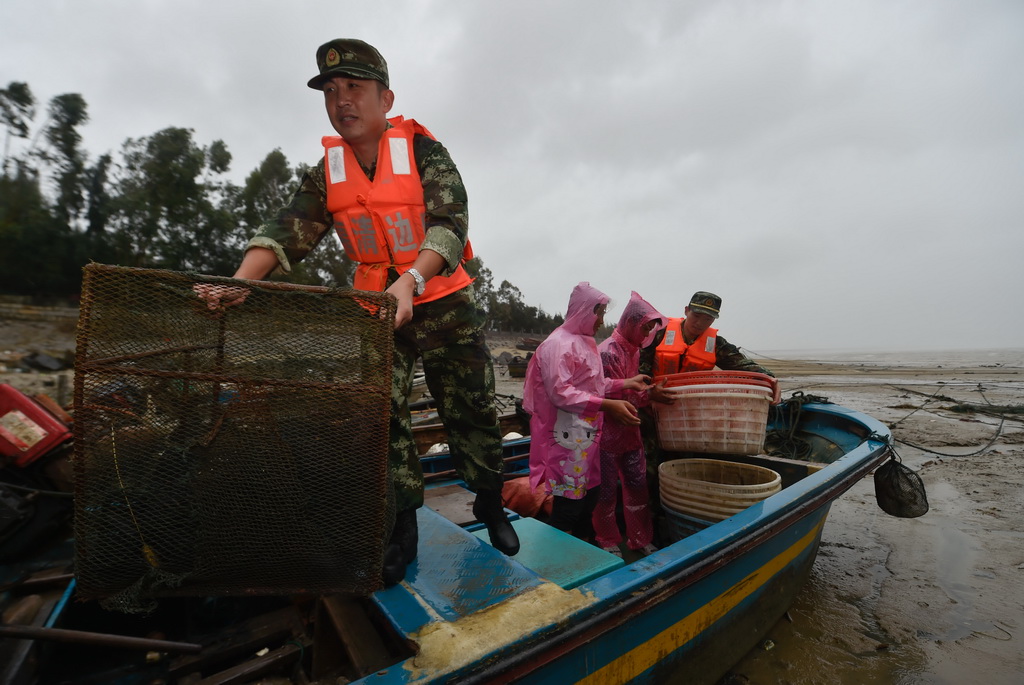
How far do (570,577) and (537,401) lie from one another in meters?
1.41

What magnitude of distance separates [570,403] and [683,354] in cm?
216

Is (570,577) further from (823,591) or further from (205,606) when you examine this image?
(823,591)

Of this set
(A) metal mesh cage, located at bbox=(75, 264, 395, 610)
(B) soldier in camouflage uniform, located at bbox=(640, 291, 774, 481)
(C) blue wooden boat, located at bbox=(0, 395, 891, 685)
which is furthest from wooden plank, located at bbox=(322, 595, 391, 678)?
(B) soldier in camouflage uniform, located at bbox=(640, 291, 774, 481)

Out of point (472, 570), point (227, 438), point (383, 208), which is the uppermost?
point (383, 208)

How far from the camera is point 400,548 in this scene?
1.88 metres

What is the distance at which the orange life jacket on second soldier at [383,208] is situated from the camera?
188 centimetres

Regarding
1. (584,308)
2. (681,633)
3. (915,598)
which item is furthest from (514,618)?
(915,598)

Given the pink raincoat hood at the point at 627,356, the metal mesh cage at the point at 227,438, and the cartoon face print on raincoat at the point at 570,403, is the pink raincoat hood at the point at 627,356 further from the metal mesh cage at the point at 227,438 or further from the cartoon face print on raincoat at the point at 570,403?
the metal mesh cage at the point at 227,438

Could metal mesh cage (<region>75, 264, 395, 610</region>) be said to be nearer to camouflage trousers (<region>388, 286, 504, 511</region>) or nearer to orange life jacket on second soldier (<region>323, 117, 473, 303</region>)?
camouflage trousers (<region>388, 286, 504, 511</region>)

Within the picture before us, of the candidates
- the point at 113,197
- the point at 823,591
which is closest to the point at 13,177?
the point at 113,197

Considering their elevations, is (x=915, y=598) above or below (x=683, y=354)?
below

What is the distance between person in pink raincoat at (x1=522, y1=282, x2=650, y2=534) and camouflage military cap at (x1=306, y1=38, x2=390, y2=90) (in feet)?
5.98

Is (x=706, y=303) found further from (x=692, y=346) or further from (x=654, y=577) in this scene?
(x=654, y=577)

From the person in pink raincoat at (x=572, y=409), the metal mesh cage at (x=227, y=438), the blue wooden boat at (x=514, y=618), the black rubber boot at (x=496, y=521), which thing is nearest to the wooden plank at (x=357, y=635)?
the blue wooden boat at (x=514, y=618)
